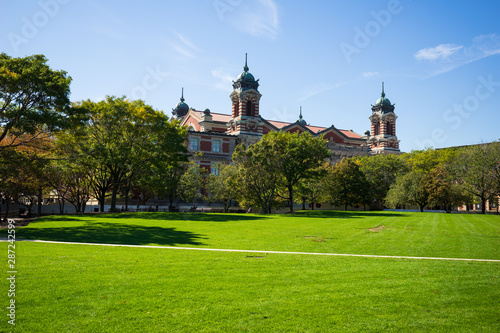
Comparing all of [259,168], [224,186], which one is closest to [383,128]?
[224,186]

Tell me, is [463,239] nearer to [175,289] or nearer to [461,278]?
[461,278]

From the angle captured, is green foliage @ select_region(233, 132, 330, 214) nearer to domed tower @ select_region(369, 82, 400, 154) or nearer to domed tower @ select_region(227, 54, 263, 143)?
domed tower @ select_region(227, 54, 263, 143)

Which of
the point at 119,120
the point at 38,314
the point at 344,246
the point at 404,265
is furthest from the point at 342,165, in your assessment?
the point at 38,314

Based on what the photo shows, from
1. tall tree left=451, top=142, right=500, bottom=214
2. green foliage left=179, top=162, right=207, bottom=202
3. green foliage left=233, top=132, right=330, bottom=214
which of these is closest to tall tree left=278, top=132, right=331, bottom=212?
green foliage left=233, top=132, right=330, bottom=214

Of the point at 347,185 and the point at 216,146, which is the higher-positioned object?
the point at 216,146

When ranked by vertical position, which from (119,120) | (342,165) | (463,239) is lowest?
(463,239)

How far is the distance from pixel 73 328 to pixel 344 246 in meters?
12.2

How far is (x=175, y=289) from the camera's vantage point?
866 cm

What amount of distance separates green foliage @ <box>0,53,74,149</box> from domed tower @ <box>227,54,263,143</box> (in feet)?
149

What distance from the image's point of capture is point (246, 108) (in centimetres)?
7012

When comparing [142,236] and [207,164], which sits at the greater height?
[207,164]

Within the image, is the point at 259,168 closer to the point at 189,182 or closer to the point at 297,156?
the point at 297,156

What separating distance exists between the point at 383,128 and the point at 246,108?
40.8 m

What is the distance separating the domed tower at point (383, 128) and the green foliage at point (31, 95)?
79.5 metres
